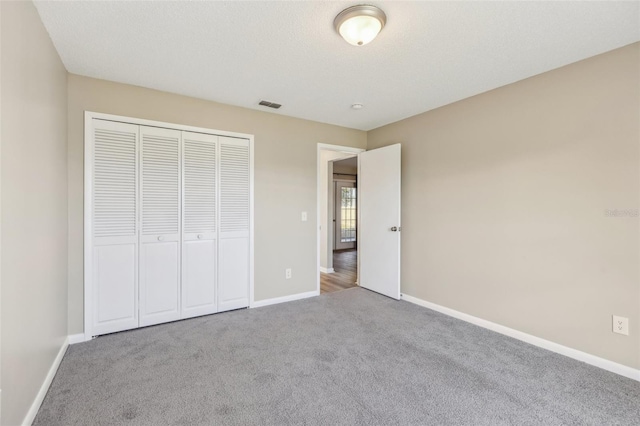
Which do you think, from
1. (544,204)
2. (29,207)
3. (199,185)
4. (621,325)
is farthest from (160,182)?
(621,325)

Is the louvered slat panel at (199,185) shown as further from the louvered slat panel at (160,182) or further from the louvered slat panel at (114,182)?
the louvered slat panel at (114,182)

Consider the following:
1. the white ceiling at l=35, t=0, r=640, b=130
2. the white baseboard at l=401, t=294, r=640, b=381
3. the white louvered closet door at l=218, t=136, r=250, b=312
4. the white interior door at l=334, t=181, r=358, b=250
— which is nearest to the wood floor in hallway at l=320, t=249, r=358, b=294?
the white interior door at l=334, t=181, r=358, b=250

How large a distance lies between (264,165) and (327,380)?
97.5 inches

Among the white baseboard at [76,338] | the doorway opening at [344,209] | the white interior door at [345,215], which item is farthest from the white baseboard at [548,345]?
the white interior door at [345,215]

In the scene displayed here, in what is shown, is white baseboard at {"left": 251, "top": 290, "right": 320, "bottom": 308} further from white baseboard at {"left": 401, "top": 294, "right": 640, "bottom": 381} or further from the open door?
white baseboard at {"left": 401, "top": 294, "right": 640, "bottom": 381}

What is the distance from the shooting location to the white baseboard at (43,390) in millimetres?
1615

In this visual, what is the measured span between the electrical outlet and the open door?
201 centimetres

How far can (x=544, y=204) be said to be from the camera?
254 centimetres

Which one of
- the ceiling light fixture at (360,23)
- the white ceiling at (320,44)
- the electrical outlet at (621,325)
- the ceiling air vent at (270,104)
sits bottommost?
the electrical outlet at (621,325)

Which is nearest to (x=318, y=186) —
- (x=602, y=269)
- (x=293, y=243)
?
(x=293, y=243)

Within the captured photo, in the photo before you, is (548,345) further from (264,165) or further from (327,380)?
(264,165)

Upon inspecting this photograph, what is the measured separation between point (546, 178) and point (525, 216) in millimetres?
369

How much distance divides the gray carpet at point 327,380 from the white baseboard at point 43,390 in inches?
1.7

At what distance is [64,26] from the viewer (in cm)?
195
